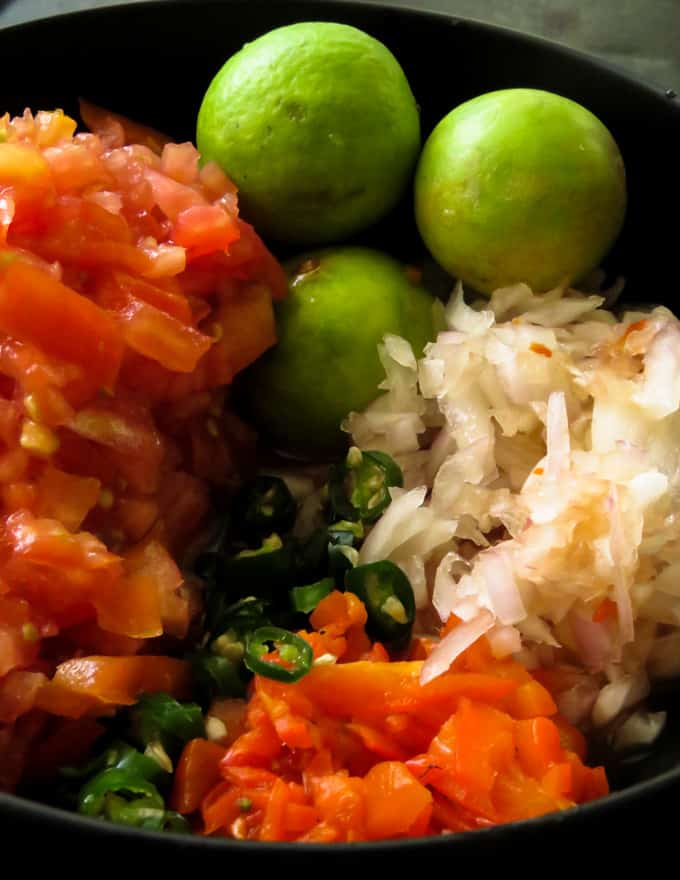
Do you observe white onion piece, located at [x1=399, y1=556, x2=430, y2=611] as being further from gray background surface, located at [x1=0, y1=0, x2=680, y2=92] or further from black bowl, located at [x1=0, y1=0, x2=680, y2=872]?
gray background surface, located at [x1=0, y1=0, x2=680, y2=92]

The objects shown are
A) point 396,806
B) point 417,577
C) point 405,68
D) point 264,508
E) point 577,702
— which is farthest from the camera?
point 405,68

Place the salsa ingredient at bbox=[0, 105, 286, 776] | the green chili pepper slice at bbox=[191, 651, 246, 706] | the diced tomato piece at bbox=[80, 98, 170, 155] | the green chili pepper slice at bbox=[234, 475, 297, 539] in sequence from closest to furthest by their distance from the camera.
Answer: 1. the salsa ingredient at bbox=[0, 105, 286, 776]
2. the green chili pepper slice at bbox=[191, 651, 246, 706]
3. the green chili pepper slice at bbox=[234, 475, 297, 539]
4. the diced tomato piece at bbox=[80, 98, 170, 155]

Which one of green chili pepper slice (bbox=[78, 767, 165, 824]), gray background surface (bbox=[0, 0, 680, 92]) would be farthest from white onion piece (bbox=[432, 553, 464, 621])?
gray background surface (bbox=[0, 0, 680, 92])

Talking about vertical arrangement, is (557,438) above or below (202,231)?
below

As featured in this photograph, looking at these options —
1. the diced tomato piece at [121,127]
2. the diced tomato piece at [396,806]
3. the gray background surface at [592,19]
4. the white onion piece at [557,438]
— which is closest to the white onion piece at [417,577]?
the white onion piece at [557,438]

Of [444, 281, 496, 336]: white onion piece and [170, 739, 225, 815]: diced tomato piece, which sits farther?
[444, 281, 496, 336]: white onion piece

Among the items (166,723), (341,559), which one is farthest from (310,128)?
(166,723)

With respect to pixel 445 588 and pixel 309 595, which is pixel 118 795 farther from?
pixel 445 588
